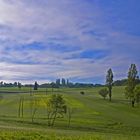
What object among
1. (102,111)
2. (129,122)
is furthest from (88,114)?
(129,122)

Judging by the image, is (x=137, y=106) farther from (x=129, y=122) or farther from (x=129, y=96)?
(x=129, y=122)

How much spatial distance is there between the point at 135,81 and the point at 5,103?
53129 millimetres

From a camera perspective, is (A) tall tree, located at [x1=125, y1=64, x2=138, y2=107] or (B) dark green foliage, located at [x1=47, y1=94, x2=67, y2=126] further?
(A) tall tree, located at [x1=125, y1=64, x2=138, y2=107]

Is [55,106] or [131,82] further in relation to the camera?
[131,82]

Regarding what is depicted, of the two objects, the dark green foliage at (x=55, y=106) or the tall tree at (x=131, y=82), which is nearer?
the dark green foliage at (x=55, y=106)

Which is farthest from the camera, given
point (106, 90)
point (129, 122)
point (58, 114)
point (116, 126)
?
point (106, 90)

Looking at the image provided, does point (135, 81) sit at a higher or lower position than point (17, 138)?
higher

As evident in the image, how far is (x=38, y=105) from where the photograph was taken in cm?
14688

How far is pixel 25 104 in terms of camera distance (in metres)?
154

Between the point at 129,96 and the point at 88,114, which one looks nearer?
the point at 88,114

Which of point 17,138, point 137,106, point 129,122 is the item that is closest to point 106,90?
point 137,106

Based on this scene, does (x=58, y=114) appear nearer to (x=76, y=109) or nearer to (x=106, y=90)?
(x=76, y=109)

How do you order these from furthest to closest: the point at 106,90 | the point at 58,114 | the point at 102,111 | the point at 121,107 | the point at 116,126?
the point at 106,90 < the point at 121,107 < the point at 102,111 < the point at 58,114 < the point at 116,126

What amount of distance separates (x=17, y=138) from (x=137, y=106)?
404 feet
